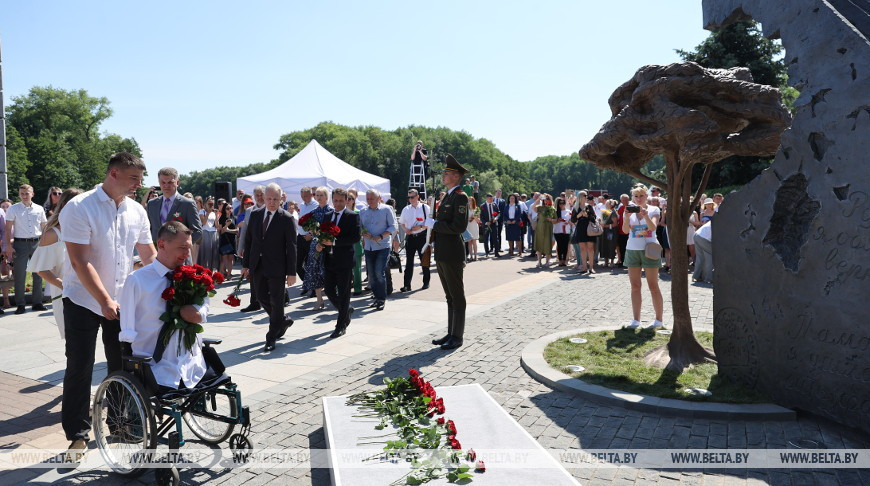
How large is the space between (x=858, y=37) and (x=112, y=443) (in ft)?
19.7

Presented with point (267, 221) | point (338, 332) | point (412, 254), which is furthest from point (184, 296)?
point (412, 254)

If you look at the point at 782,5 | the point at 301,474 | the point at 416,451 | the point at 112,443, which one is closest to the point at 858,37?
the point at 782,5

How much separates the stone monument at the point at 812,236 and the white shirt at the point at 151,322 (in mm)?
4471

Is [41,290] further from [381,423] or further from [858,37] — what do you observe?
[858,37]

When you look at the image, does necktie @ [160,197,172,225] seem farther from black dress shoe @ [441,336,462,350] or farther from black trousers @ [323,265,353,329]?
black dress shoe @ [441,336,462,350]

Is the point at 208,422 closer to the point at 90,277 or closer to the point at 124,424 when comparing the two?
the point at 124,424

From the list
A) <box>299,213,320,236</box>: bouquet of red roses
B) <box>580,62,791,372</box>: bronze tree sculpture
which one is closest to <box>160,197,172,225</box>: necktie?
<box>299,213,320,236</box>: bouquet of red roses

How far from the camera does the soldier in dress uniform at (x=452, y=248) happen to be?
278 inches

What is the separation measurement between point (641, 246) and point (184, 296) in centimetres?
578

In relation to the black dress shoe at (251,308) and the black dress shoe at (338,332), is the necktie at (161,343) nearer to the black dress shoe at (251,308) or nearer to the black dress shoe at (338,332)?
the black dress shoe at (338,332)

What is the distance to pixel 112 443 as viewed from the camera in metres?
3.94

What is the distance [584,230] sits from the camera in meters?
14.1

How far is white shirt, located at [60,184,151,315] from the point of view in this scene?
4.10 m

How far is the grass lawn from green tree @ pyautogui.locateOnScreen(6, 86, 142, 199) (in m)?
55.6
